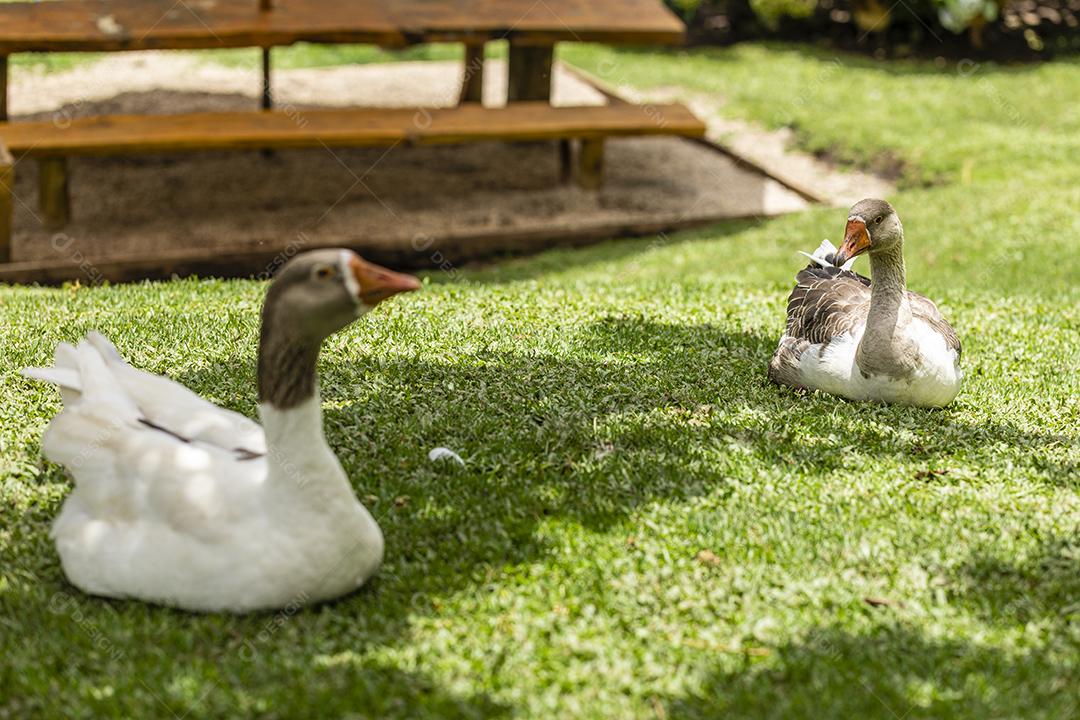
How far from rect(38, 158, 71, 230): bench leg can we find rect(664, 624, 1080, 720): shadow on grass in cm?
885

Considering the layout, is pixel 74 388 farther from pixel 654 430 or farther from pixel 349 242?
pixel 349 242

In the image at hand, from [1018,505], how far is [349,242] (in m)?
7.10

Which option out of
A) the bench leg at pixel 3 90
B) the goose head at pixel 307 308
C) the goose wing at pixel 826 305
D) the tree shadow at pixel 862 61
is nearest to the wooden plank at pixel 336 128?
the bench leg at pixel 3 90

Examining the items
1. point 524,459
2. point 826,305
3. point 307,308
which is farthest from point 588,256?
point 307,308

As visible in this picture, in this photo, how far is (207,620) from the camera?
12.7 feet

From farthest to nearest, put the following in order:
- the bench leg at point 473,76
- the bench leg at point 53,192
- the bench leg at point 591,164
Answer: the bench leg at point 473,76 → the bench leg at point 591,164 → the bench leg at point 53,192

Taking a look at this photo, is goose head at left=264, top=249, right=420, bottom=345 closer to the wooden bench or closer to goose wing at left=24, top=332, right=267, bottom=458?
goose wing at left=24, top=332, right=267, bottom=458

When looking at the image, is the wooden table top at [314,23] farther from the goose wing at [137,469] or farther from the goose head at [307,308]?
the goose head at [307,308]

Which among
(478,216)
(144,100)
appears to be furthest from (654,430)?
(144,100)

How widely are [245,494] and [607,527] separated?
56.5 inches

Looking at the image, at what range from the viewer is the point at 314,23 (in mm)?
11289

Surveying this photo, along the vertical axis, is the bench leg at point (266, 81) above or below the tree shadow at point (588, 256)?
above

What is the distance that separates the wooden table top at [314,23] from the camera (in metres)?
10.7

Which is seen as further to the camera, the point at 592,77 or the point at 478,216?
the point at 592,77
